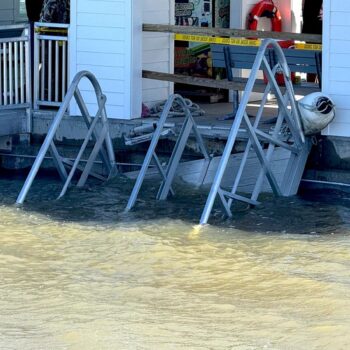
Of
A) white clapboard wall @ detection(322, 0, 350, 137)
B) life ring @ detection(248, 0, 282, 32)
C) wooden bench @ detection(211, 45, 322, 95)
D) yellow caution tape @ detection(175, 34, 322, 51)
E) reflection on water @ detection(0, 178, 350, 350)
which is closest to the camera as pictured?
reflection on water @ detection(0, 178, 350, 350)

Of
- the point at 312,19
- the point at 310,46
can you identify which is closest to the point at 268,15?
the point at 312,19

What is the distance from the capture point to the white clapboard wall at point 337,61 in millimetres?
12500

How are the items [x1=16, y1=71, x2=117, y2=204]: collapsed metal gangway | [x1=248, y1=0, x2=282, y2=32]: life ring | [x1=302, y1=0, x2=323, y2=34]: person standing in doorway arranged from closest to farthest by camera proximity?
[x1=16, y1=71, x2=117, y2=204]: collapsed metal gangway
[x1=248, y1=0, x2=282, y2=32]: life ring
[x1=302, y1=0, x2=323, y2=34]: person standing in doorway

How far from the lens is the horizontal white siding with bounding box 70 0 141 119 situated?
13695 millimetres

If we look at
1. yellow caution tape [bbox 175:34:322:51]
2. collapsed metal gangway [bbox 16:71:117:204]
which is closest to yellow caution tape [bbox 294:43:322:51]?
yellow caution tape [bbox 175:34:322:51]

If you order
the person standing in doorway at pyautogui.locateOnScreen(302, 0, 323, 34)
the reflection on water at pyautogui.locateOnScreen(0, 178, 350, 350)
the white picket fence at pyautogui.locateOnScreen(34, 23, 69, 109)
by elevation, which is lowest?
the reflection on water at pyautogui.locateOnScreen(0, 178, 350, 350)

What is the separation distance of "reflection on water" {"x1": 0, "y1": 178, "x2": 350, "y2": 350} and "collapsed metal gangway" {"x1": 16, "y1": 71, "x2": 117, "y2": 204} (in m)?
0.21

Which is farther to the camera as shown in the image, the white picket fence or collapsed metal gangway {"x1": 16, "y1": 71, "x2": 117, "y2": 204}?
the white picket fence

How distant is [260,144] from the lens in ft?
38.8

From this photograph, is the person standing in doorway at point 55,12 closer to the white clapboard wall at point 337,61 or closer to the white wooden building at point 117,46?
the white wooden building at point 117,46

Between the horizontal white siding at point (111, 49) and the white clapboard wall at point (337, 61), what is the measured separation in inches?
93.6

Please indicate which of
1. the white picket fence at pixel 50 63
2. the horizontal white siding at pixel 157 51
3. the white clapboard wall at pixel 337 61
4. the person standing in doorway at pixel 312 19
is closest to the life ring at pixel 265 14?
the person standing in doorway at pixel 312 19

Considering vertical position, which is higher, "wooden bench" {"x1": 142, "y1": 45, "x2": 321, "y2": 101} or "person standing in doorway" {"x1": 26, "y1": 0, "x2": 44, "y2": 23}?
"person standing in doorway" {"x1": 26, "y1": 0, "x2": 44, "y2": 23}

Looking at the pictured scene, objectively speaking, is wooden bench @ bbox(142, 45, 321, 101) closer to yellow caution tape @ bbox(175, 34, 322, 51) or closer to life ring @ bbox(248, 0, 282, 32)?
yellow caution tape @ bbox(175, 34, 322, 51)
